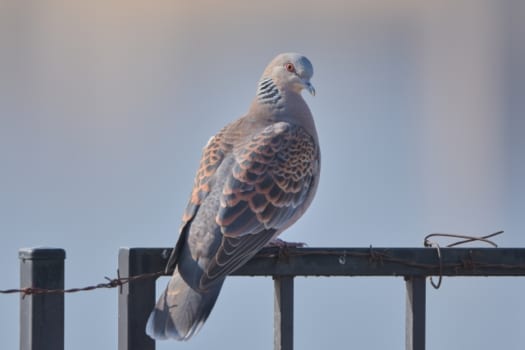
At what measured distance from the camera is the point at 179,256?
2.66m

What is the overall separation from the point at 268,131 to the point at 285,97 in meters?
0.41

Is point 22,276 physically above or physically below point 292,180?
below

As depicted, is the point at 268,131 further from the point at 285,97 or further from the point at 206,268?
the point at 206,268

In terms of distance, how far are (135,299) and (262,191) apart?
78cm

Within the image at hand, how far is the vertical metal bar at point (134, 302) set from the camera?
2393 millimetres

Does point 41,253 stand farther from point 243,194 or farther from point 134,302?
point 243,194

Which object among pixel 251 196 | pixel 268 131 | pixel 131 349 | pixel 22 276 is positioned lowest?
pixel 131 349

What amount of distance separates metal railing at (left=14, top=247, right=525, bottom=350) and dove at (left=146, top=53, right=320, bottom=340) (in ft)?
0.22

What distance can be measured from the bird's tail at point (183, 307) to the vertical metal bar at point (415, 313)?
55cm

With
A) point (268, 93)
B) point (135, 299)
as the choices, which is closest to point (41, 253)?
point (135, 299)

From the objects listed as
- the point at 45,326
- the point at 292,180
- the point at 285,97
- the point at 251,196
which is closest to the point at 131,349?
the point at 45,326

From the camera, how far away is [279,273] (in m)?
2.48

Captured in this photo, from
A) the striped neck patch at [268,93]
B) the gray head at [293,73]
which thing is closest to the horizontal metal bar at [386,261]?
the striped neck patch at [268,93]

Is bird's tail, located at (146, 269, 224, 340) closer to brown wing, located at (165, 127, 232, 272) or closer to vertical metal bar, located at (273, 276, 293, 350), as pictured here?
brown wing, located at (165, 127, 232, 272)
